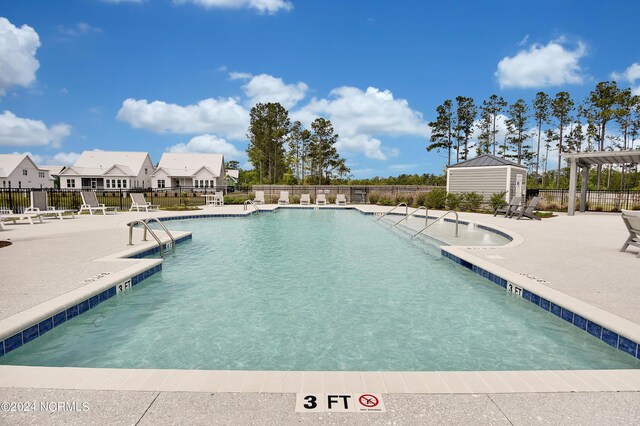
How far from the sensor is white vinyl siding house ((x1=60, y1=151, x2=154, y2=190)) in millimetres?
44000

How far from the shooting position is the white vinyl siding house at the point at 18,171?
43.2 m

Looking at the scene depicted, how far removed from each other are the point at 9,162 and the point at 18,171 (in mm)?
1439

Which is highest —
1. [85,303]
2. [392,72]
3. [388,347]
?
[392,72]

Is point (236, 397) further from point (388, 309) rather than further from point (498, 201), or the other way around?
point (498, 201)

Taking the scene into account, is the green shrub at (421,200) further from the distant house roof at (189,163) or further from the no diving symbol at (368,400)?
the distant house roof at (189,163)

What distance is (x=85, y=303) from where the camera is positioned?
13.3 ft

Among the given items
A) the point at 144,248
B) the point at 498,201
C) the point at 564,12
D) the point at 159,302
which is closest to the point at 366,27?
the point at 564,12

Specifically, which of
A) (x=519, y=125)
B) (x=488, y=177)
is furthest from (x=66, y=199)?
(x=519, y=125)

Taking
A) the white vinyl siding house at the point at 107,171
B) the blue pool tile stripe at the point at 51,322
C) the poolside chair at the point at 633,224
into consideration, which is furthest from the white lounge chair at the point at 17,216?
the white vinyl siding house at the point at 107,171

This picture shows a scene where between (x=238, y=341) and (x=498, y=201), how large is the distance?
706 inches

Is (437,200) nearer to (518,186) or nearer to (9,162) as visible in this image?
(518,186)

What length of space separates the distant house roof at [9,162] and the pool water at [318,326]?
170 ft

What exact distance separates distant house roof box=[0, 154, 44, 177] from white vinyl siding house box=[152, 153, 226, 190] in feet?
53.9

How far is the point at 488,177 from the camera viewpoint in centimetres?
2092
